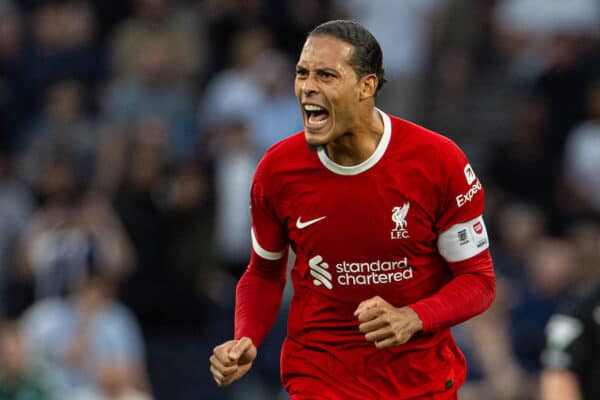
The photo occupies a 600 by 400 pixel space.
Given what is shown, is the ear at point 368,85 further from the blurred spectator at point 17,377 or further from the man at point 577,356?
the blurred spectator at point 17,377

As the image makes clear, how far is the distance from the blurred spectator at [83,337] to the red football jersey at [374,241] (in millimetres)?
4574

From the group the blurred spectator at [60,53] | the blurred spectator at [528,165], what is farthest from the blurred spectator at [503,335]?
the blurred spectator at [60,53]

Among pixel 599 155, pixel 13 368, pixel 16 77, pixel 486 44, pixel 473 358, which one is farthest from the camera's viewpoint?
pixel 486 44

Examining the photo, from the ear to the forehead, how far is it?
94 millimetres

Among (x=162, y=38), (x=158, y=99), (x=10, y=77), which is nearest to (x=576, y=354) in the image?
(x=158, y=99)

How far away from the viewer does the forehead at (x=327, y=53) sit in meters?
5.13

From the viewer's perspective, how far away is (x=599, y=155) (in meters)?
11.3

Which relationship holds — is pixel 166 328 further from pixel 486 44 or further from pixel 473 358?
pixel 486 44

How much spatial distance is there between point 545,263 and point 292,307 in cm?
541

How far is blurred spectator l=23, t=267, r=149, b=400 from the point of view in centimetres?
993

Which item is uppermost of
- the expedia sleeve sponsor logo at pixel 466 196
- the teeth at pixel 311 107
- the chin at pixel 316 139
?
the teeth at pixel 311 107

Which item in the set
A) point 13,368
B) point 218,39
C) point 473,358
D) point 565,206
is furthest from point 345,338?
point 218,39

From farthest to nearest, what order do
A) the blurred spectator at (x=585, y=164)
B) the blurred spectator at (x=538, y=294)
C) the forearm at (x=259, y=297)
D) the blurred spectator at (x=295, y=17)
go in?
the blurred spectator at (x=295, y=17), the blurred spectator at (x=585, y=164), the blurred spectator at (x=538, y=294), the forearm at (x=259, y=297)

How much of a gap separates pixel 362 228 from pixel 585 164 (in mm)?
6455
